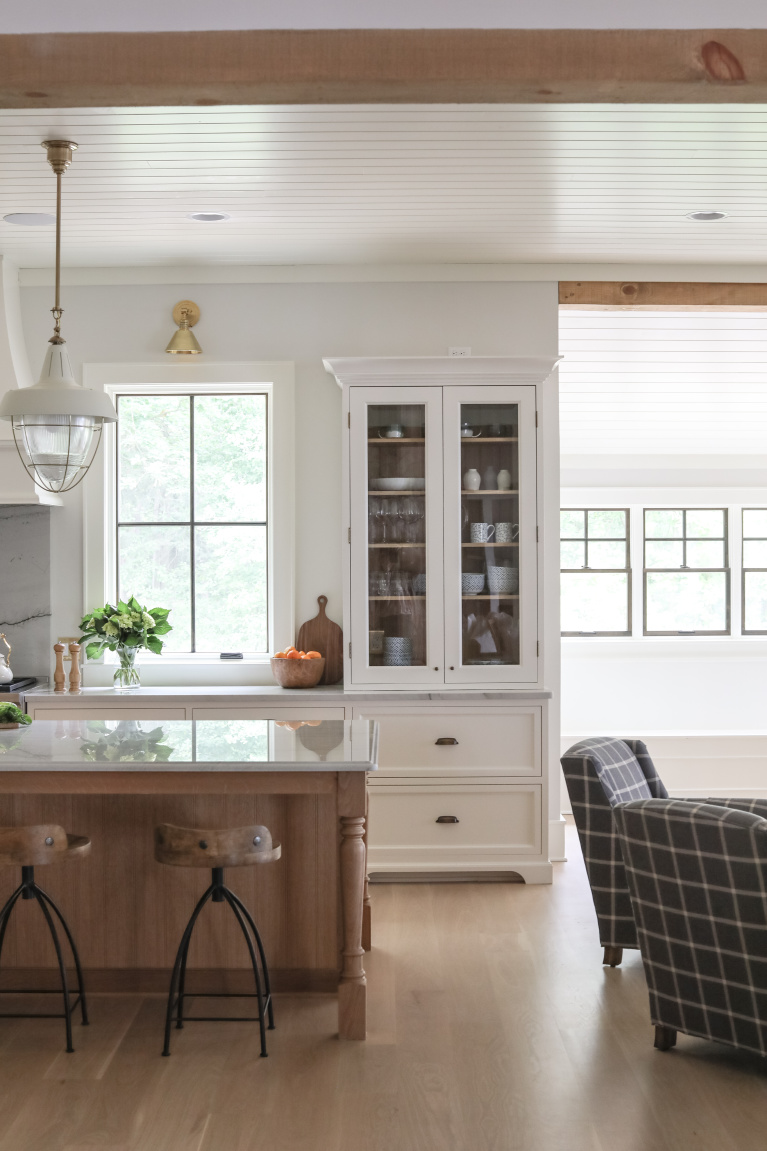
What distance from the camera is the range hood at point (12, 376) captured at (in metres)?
4.61

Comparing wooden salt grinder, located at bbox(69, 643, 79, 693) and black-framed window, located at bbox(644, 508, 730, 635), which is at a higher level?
black-framed window, located at bbox(644, 508, 730, 635)

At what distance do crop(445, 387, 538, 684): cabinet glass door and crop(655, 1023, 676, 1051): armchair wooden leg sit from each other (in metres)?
1.89

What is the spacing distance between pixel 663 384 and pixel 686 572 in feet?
6.07

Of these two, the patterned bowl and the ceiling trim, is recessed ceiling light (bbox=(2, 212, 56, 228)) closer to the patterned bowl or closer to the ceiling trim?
the ceiling trim

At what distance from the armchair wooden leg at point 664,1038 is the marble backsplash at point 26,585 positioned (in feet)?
10.7

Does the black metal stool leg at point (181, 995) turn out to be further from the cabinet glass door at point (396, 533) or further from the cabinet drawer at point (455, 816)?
the cabinet glass door at point (396, 533)

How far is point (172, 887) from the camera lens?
10.9 ft

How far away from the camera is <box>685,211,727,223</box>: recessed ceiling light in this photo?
4.14 metres

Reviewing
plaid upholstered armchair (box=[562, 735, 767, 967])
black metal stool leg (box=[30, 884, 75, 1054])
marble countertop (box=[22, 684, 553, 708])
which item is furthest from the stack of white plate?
black metal stool leg (box=[30, 884, 75, 1054])

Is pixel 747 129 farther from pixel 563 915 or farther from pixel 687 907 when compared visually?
pixel 563 915

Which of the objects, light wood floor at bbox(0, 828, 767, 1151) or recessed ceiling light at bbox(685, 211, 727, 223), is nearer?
light wood floor at bbox(0, 828, 767, 1151)

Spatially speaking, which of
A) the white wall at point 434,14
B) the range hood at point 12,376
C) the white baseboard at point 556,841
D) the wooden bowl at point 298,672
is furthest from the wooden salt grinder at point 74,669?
the white wall at point 434,14

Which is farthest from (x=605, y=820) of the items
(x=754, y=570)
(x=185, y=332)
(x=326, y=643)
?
(x=754, y=570)

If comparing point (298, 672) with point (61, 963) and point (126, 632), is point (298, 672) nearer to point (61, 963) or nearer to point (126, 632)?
point (126, 632)
